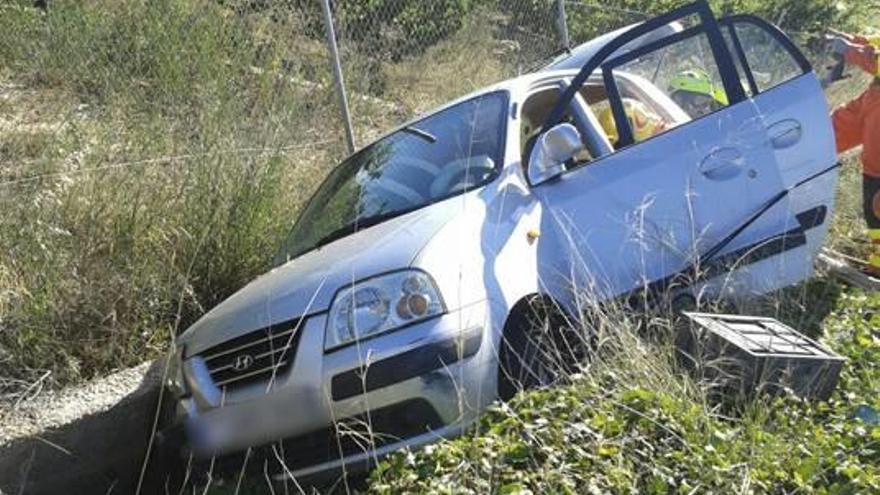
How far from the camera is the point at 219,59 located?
6.75 m

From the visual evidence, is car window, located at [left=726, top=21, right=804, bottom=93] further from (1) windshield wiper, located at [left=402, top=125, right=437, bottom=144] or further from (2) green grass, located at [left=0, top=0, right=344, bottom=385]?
(2) green grass, located at [left=0, top=0, right=344, bottom=385]

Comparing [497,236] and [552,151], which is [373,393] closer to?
[497,236]

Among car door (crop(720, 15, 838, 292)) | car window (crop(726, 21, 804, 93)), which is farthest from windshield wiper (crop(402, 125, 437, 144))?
car window (crop(726, 21, 804, 93))

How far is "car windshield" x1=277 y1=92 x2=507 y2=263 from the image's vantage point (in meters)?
4.54

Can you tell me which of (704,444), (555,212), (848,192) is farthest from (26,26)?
(848,192)

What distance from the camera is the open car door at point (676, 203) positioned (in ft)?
14.5

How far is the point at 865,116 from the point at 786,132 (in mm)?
1520

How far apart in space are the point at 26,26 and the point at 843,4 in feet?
47.0

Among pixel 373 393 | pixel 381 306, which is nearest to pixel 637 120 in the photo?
pixel 381 306

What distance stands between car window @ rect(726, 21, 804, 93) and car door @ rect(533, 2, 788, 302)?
266 millimetres

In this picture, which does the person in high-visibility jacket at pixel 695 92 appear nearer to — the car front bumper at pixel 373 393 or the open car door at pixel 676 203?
the open car door at pixel 676 203

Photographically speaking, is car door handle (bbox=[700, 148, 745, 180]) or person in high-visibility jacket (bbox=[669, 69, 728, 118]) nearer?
car door handle (bbox=[700, 148, 745, 180])

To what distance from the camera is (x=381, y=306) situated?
12.2ft

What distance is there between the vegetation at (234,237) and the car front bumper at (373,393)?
0.17 m
